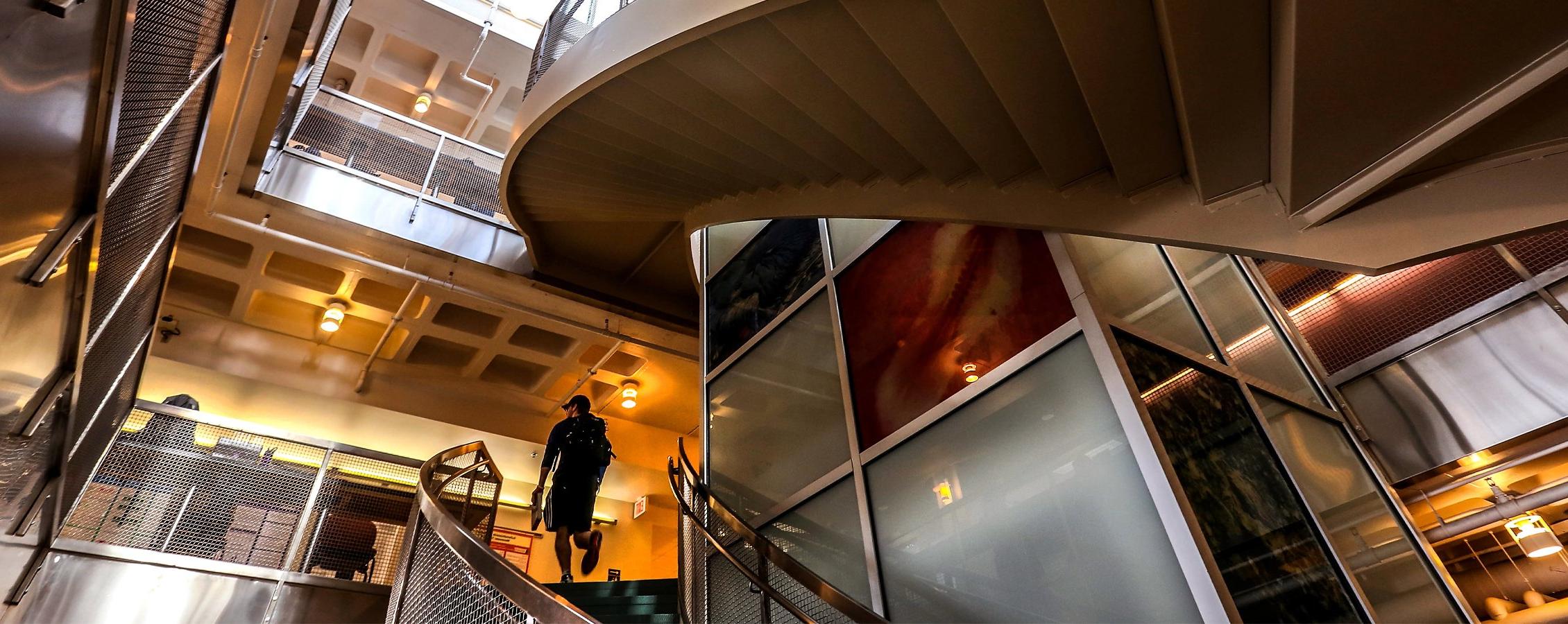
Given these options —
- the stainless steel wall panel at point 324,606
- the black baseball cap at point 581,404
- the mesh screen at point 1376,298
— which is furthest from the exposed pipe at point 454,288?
the mesh screen at point 1376,298

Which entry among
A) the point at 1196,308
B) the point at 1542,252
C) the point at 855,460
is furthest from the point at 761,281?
the point at 1542,252

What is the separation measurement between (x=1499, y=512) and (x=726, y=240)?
6.90 meters

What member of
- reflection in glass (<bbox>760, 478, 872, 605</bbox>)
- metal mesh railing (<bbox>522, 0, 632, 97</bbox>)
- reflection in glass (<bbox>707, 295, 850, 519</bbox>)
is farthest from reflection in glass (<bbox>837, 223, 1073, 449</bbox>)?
metal mesh railing (<bbox>522, 0, 632, 97</bbox>)

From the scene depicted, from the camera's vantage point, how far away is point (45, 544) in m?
4.93

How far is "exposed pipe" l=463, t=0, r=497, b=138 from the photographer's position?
1188 centimetres

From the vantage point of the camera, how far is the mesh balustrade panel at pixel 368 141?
843 centimetres

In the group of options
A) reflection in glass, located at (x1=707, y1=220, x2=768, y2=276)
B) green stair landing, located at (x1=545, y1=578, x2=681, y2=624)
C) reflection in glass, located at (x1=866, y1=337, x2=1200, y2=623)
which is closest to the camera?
reflection in glass, located at (x1=866, y1=337, x2=1200, y2=623)

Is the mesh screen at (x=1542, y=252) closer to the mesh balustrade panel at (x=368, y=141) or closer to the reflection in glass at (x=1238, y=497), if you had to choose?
the reflection in glass at (x=1238, y=497)

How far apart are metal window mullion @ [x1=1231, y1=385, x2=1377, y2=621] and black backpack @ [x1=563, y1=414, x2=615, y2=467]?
416 cm

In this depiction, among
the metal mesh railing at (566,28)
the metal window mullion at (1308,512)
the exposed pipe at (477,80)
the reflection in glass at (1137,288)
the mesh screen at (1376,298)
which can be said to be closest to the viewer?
the metal window mullion at (1308,512)

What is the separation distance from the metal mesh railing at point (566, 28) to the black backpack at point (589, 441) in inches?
106

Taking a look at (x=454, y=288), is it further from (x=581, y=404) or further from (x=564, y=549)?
(x=564, y=549)

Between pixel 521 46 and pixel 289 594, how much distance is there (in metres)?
9.19

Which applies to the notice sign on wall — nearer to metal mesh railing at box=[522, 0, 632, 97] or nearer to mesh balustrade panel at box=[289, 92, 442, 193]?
mesh balustrade panel at box=[289, 92, 442, 193]
